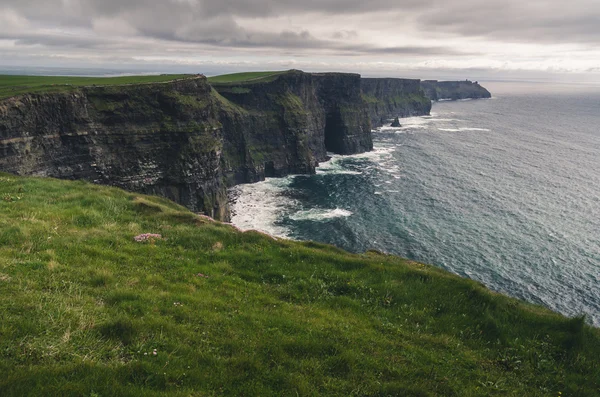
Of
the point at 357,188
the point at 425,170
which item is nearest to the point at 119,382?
the point at 357,188

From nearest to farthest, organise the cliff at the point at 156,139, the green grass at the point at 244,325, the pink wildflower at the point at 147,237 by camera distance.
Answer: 1. the green grass at the point at 244,325
2. the pink wildflower at the point at 147,237
3. the cliff at the point at 156,139

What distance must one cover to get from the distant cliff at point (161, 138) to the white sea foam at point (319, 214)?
1449 centimetres

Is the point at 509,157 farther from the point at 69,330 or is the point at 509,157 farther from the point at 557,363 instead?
the point at 69,330

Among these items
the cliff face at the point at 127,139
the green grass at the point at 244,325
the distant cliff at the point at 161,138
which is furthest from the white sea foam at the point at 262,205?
the green grass at the point at 244,325

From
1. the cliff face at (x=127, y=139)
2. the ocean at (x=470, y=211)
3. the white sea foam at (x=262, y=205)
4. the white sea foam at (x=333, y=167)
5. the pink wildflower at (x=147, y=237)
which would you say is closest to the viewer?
the pink wildflower at (x=147, y=237)

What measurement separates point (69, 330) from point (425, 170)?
10166 centimetres

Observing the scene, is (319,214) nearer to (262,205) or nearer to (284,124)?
(262,205)

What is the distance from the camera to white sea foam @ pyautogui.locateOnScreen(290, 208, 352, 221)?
70.1 m

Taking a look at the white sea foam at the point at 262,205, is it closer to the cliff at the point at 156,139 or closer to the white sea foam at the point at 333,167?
the cliff at the point at 156,139

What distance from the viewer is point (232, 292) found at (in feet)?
46.8

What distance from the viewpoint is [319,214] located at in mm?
72375

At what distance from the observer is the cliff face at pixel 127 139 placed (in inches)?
1946

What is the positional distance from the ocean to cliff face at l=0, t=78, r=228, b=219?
13.2 metres

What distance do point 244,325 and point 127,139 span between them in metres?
56.8
